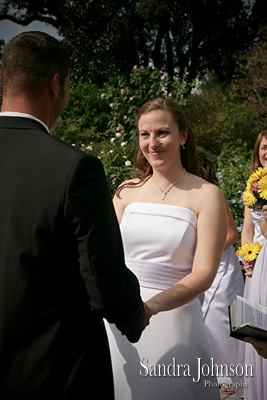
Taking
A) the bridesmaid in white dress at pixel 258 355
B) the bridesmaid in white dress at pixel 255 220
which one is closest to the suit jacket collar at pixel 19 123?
the bridesmaid in white dress at pixel 258 355

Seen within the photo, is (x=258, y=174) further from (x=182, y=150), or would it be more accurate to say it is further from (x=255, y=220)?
(x=255, y=220)

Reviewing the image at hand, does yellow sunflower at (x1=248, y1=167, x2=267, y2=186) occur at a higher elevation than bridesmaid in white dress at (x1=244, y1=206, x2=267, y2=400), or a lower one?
higher

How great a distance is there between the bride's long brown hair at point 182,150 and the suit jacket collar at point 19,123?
134cm

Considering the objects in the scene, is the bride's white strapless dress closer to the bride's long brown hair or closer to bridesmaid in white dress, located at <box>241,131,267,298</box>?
the bride's long brown hair

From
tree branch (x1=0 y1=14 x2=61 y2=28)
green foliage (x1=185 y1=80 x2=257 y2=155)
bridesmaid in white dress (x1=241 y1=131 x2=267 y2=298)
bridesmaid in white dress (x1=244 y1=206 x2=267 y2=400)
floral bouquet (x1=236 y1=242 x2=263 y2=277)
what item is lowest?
bridesmaid in white dress (x1=244 y1=206 x2=267 y2=400)

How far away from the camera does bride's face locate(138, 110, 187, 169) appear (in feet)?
8.99

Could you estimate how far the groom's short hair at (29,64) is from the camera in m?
1.62

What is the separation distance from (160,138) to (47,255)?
4.87ft

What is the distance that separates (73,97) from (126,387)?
14.2m

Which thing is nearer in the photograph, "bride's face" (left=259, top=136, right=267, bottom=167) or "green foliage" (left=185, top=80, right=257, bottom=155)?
"bride's face" (left=259, top=136, right=267, bottom=167)

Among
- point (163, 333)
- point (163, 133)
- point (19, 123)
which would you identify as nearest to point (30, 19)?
point (163, 133)

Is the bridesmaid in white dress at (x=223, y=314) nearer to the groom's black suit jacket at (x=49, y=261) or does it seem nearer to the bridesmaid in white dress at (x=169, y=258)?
the bridesmaid in white dress at (x=169, y=258)

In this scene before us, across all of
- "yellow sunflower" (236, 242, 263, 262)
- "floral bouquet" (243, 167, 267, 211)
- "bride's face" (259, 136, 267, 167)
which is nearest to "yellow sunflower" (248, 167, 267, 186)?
"floral bouquet" (243, 167, 267, 211)

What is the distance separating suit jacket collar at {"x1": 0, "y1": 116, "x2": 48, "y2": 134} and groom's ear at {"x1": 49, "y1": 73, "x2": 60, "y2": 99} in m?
0.16
